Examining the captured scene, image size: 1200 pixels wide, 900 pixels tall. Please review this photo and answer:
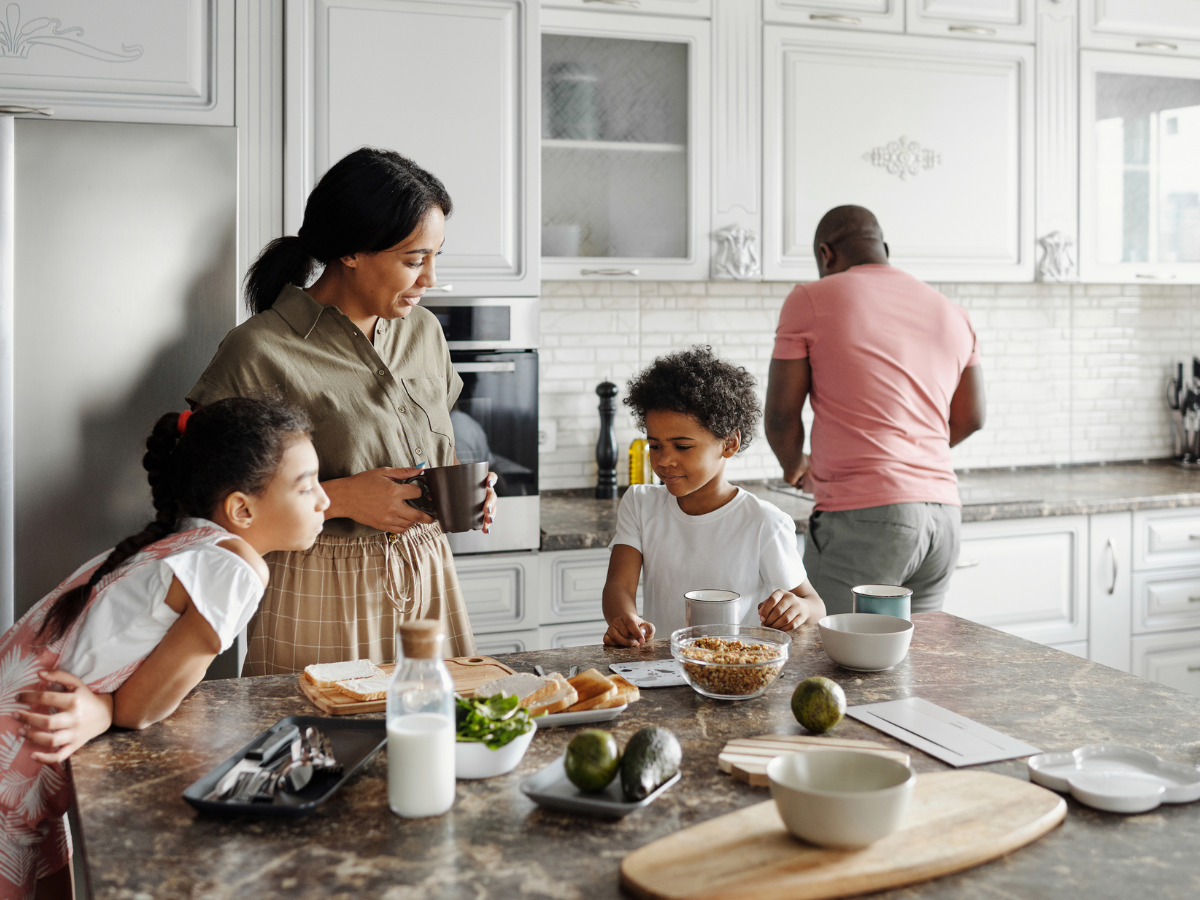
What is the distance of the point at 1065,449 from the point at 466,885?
3521 millimetres

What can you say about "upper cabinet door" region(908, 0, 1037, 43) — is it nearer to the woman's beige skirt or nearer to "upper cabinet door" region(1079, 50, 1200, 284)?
"upper cabinet door" region(1079, 50, 1200, 284)

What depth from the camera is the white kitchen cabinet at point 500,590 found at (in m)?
2.64

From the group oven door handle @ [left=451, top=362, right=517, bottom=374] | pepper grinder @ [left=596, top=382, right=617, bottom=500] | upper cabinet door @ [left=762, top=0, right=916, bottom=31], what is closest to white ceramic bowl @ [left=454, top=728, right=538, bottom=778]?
oven door handle @ [left=451, top=362, right=517, bottom=374]

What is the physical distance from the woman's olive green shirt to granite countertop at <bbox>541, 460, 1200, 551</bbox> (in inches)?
36.0

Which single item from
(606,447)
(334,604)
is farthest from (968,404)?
(334,604)

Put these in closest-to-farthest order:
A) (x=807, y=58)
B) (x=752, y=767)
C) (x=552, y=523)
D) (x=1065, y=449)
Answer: (x=752, y=767), (x=552, y=523), (x=807, y=58), (x=1065, y=449)

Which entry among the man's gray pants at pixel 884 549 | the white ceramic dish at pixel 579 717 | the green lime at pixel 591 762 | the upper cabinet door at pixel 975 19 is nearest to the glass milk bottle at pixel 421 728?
the green lime at pixel 591 762

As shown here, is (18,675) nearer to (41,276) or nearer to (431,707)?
(431,707)

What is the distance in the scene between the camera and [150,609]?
4.12ft

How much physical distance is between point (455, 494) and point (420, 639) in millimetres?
577

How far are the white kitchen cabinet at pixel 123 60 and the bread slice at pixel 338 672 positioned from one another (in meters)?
1.52

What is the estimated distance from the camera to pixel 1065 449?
3869mm

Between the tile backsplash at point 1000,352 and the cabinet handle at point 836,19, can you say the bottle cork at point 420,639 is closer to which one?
the tile backsplash at point 1000,352

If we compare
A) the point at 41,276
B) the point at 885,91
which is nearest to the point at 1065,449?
the point at 885,91
